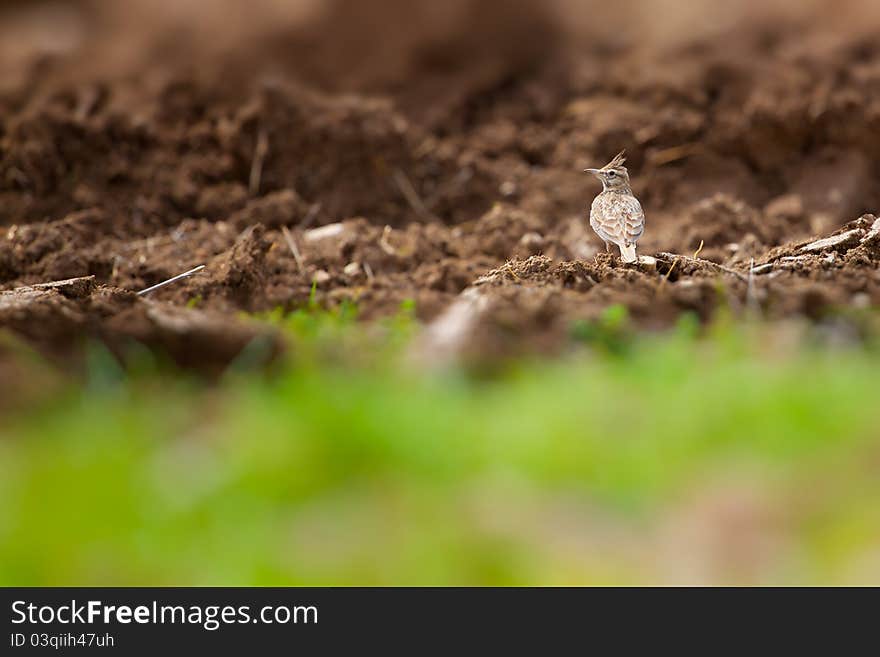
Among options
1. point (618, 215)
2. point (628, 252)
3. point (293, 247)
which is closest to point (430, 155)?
point (293, 247)

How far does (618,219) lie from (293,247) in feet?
5.35

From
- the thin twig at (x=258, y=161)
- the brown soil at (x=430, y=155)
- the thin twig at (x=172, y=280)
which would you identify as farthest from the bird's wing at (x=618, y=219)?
the thin twig at (x=258, y=161)

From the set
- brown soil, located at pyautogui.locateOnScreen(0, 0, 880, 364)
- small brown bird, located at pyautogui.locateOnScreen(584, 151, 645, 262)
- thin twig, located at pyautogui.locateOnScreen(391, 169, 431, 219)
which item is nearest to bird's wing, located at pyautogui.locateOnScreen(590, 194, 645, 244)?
small brown bird, located at pyautogui.locateOnScreen(584, 151, 645, 262)

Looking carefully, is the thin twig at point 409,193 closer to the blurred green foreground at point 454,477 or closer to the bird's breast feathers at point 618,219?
the bird's breast feathers at point 618,219

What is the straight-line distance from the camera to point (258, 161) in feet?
20.8

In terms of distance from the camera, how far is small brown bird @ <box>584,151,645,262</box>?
4656 mm

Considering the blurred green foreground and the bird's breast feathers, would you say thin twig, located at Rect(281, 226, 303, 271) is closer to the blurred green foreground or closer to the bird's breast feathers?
the bird's breast feathers

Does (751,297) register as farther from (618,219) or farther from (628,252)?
(618,219)

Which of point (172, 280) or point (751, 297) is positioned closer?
point (751, 297)

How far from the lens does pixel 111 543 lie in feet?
7.27

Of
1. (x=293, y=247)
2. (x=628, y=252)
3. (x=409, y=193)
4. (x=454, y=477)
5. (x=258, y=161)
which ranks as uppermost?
(x=258, y=161)

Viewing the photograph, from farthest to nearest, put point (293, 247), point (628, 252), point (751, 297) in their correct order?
point (293, 247) → point (628, 252) → point (751, 297)

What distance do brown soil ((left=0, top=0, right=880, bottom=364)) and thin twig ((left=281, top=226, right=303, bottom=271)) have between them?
0.02 meters

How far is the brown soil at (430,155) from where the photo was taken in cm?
434
